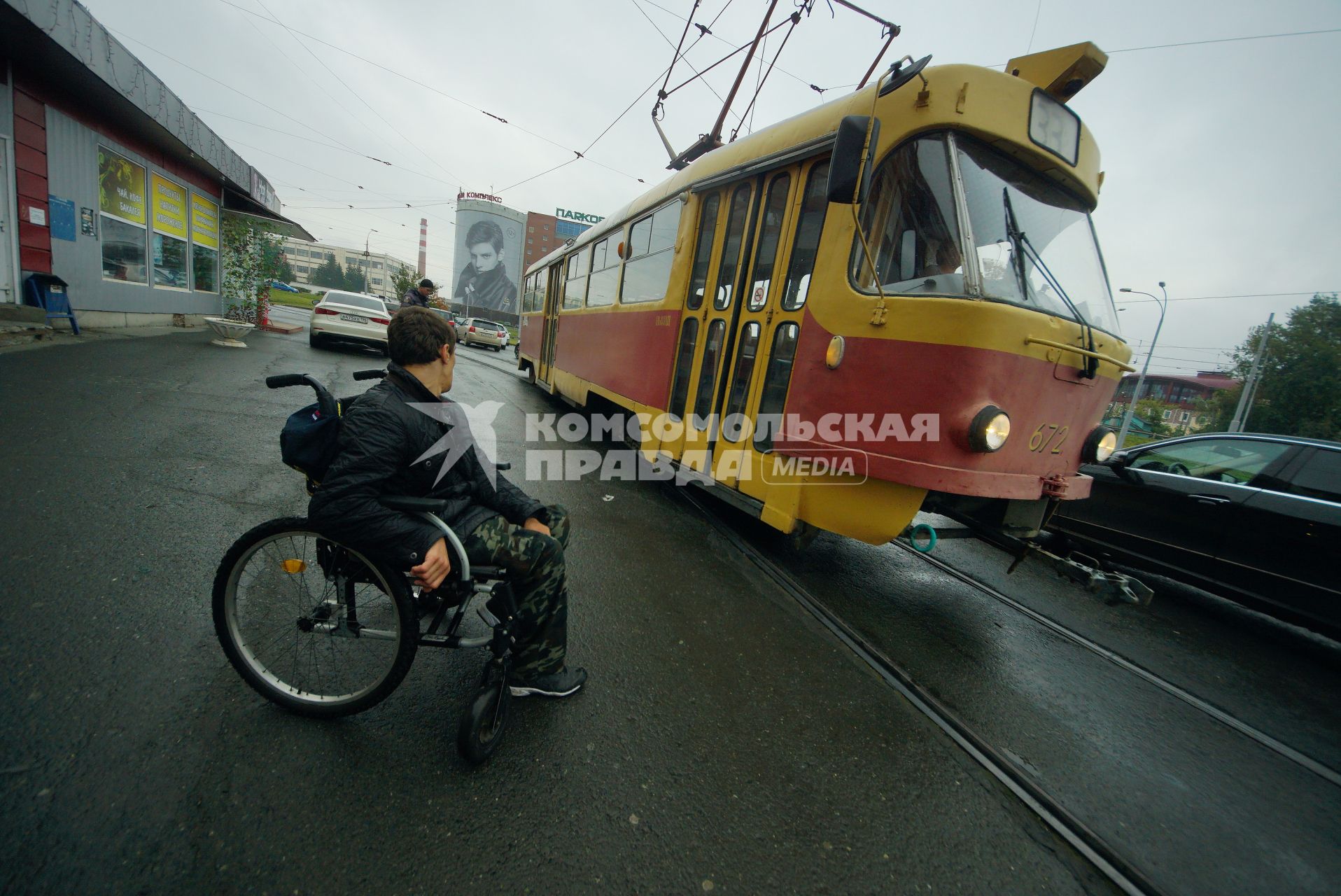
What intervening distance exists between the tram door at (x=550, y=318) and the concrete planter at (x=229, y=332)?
6664 millimetres

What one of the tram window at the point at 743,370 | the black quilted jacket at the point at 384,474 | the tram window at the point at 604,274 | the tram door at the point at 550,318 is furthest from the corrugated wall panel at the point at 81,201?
the tram window at the point at 743,370

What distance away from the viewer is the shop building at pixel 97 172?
299 inches

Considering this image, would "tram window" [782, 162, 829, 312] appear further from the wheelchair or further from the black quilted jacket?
the wheelchair

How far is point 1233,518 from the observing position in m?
4.00

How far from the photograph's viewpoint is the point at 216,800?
162cm

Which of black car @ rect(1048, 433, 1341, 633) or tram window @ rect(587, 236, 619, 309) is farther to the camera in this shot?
tram window @ rect(587, 236, 619, 309)

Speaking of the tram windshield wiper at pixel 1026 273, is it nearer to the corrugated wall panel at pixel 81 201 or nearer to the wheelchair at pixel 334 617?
the wheelchair at pixel 334 617

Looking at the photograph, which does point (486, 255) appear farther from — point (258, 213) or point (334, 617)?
point (334, 617)

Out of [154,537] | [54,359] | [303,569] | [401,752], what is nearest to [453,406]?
[303,569]

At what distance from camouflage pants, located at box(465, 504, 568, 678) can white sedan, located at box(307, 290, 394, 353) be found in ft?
40.5

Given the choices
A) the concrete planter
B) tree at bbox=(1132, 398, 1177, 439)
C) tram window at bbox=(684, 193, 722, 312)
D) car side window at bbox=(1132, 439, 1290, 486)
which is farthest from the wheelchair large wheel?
tree at bbox=(1132, 398, 1177, 439)

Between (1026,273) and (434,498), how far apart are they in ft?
11.2

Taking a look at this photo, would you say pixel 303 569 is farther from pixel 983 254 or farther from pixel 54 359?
pixel 54 359

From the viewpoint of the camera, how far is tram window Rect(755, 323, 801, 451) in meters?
3.72
